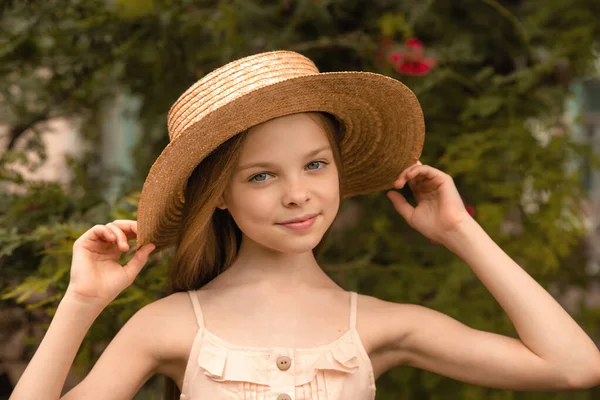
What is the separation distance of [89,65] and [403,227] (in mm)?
1516

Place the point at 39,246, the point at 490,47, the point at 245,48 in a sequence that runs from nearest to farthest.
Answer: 1. the point at 39,246
2. the point at 245,48
3. the point at 490,47

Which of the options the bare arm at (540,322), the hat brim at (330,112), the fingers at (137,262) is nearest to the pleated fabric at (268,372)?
the fingers at (137,262)

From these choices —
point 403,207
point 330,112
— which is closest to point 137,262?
point 330,112

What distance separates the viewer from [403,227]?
3512mm

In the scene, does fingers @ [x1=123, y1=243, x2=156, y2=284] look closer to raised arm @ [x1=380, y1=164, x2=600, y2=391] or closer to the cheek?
the cheek

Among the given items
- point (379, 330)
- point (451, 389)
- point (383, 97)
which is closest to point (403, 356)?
point (379, 330)

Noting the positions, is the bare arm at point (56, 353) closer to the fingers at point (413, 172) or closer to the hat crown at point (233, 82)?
the hat crown at point (233, 82)

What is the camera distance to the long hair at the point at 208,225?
2096 mm

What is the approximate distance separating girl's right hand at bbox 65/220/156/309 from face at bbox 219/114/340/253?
0.31m

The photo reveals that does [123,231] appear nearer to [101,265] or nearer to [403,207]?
[101,265]

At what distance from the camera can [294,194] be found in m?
2.03

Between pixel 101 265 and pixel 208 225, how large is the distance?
0.36 metres

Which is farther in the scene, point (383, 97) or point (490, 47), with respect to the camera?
point (490, 47)

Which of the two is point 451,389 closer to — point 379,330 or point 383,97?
point 379,330
